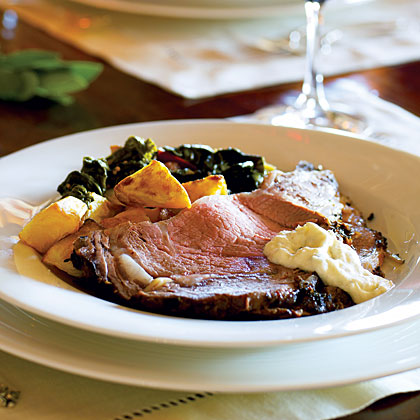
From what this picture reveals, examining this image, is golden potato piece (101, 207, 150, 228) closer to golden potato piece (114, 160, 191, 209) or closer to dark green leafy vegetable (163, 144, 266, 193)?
golden potato piece (114, 160, 191, 209)

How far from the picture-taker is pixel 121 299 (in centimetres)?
143

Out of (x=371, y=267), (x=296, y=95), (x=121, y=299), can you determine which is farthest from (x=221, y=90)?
(x=121, y=299)

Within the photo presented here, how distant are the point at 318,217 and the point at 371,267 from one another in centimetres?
21

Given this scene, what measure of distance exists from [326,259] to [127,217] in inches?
22.9

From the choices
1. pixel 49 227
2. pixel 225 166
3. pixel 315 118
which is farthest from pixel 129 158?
pixel 315 118

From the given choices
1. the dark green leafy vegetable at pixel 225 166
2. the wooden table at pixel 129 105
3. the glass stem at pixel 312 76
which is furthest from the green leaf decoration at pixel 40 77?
the dark green leafy vegetable at pixel 225 166

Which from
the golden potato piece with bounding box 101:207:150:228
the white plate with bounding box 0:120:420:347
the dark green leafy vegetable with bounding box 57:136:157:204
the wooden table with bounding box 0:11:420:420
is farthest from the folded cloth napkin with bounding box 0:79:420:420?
the wooden table with bounding box 0:11:420:420

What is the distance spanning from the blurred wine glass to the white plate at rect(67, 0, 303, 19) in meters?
0.79

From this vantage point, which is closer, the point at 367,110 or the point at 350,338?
the point at 350,338

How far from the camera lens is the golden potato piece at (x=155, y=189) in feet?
5.70

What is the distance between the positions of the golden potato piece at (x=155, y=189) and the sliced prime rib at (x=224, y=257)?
1.7 inches

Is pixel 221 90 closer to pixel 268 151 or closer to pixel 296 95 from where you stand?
pixel 296 95

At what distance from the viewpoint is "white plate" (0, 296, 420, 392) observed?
1.21 metres

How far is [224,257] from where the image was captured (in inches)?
63.0
